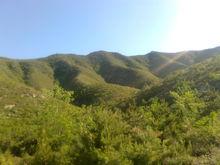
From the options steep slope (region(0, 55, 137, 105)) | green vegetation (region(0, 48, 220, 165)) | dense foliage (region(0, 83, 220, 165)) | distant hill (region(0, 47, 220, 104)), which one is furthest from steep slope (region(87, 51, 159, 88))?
dense foliage (region(0, 83, 220, 165))

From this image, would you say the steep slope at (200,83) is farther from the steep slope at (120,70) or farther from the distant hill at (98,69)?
the steep slope at (120,70)

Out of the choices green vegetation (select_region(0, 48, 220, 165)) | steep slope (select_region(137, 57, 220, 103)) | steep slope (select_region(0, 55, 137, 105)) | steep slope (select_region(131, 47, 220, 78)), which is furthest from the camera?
steep slope (select_region(131, 47, 220, 78))

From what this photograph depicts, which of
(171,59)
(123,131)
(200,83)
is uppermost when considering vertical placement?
(171,59)

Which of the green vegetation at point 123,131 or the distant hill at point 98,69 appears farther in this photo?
the distant hill at point 98,69

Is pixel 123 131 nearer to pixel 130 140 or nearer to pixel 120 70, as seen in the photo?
pixel 130 140

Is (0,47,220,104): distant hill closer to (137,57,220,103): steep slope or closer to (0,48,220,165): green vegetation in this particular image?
(137,57,220,103): steep slope

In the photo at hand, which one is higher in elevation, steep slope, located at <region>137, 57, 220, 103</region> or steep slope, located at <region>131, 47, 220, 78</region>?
steep slope, located at <region>131, 47, 220, 78</region>

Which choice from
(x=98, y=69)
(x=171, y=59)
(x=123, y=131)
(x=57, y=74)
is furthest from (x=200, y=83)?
(x=171, y=59)

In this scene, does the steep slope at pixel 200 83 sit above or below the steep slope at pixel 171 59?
below

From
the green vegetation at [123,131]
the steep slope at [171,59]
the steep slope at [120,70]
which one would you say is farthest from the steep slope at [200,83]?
the steep slope at [171,59]

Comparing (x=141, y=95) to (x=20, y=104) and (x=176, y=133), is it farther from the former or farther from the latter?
(x=176, y=133)

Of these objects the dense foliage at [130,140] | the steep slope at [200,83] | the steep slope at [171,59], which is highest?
the steep slope at [171,59]

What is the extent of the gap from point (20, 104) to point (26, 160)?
3023 centimetres

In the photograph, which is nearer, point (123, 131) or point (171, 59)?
point (123, 131)
